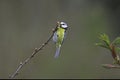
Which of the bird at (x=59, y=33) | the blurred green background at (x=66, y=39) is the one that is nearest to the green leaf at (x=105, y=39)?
the bird at (x=59, y=33)

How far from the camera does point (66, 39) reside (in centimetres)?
848

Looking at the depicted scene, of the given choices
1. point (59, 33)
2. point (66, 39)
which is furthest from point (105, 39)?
point (66, 39)

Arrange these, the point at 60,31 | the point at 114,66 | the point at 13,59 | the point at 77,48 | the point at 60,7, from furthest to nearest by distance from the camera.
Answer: the point at 60,7 < the point at 77,48 < the point at 13,59 < the point at 60,31 < the point at 114,66

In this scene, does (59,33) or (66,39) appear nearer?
(59,33)

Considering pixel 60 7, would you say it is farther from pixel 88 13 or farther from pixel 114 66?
pixel 114 66

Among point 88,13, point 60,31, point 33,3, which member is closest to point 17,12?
point 33,3

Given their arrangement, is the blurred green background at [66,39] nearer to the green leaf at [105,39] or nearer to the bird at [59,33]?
the bird at [59,33]

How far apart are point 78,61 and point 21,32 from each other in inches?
44.0

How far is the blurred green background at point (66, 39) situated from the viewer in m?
7.53

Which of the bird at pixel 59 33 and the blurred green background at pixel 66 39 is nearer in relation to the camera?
the bird at pixel 59 33

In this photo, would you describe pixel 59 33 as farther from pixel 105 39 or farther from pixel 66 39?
pixel 66 39

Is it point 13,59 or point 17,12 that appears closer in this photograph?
point 13,59

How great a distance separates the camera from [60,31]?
1396 mm

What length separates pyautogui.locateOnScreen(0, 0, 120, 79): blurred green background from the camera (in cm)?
753
